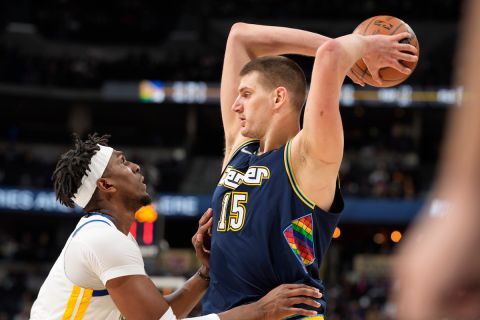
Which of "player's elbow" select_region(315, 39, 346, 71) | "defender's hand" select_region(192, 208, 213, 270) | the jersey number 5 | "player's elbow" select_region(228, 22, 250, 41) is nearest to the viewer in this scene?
"player's elbow" select_region(315, 39, 346, 71)

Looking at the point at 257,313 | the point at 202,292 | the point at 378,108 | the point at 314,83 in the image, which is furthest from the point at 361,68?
the point at 378,108

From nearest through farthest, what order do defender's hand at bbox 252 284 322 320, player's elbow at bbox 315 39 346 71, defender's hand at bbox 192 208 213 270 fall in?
1. player's elbow at bbox 315 39 346 71
2. defender's hand at bbox 252 284 322 320
3. defender's hand at bbox 192 208 213 270

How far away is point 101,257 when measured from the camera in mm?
3695

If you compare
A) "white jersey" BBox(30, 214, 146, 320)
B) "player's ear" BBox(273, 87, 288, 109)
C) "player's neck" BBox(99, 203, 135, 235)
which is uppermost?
"player's ear" BBox(273, 87, 288, 109)

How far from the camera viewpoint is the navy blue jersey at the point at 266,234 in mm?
3369

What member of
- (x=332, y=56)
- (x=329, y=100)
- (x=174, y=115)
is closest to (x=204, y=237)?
(x=329, y=100)

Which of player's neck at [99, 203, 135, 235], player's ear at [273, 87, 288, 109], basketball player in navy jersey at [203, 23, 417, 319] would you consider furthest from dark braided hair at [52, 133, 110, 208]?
player's ear at [273, 87, 288, 109]

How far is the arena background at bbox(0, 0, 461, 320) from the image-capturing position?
23484 millimetres

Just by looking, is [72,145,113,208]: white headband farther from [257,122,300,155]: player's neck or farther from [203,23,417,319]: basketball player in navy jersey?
[257,122,300,155]: player's neck

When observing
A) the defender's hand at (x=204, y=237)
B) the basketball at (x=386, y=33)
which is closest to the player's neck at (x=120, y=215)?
the defender's hand at (x=204, y=237)

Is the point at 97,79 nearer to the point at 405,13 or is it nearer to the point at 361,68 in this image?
the point at 405,13

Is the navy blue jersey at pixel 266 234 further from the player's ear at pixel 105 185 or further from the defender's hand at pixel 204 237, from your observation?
the player's ear at pixel 105 185

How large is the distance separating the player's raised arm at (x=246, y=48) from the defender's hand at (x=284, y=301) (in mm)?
892

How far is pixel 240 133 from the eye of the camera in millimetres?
3873
